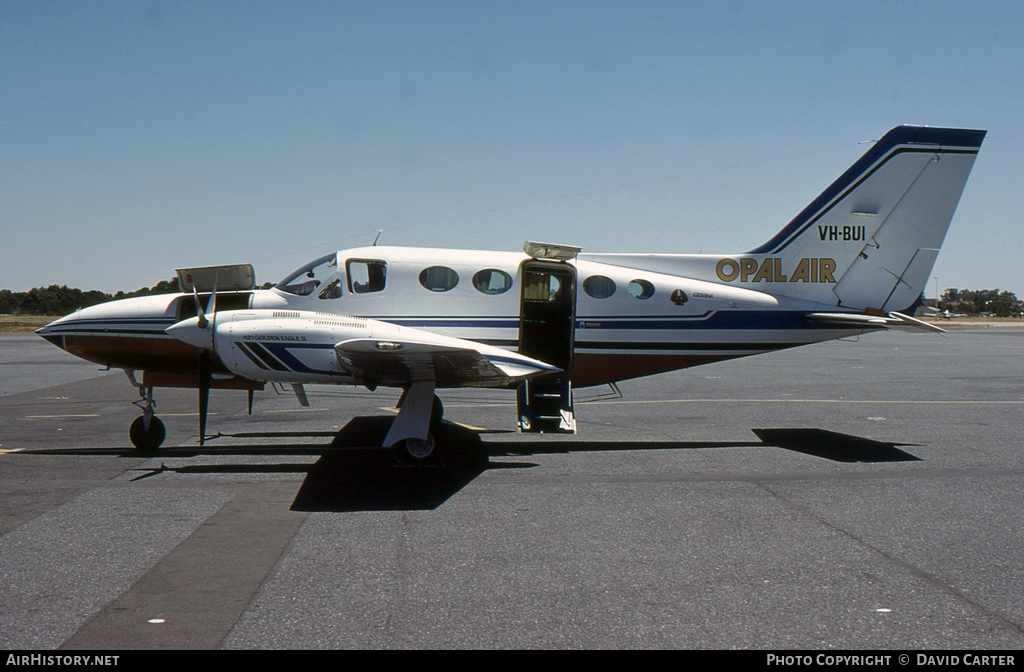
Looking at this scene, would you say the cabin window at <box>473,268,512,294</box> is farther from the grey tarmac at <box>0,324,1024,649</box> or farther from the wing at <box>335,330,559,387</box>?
the grey tarmac at <box>0,324,1024,649</box>

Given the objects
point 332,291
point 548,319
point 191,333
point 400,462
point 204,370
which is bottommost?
point 400,462

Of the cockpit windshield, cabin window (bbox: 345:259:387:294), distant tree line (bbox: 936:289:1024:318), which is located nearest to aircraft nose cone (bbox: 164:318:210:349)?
the cockpit windshield

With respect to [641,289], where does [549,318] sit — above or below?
below

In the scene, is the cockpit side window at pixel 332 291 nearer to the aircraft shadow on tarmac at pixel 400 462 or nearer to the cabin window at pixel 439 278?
the cabin window at pixel 439 278

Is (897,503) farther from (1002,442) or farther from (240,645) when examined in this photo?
(240,645)

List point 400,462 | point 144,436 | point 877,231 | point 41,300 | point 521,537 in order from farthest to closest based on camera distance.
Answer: point 41,300, point 877,231, point 144,436, point 400,462, point 521,537

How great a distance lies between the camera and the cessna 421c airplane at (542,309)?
9.02m

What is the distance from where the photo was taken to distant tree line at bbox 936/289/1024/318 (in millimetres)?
136125

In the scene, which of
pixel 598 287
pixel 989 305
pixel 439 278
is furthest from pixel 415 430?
pixel 989 305

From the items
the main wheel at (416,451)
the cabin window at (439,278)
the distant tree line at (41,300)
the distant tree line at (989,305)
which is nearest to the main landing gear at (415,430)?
the main wheel at (416,451)

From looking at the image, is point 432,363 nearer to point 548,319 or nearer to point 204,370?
point 548,319

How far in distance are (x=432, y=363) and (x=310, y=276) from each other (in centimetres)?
302

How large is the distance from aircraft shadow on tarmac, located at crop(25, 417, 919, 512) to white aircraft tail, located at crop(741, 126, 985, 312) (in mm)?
2474

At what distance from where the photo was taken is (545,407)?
10.2m
